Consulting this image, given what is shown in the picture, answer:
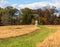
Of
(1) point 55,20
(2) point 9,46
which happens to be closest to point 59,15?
(1) point 55,20

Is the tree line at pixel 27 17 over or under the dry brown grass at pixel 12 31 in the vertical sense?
under

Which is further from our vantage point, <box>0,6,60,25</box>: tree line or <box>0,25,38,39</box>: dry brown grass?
<box>0,6,60,25</box>: tree line

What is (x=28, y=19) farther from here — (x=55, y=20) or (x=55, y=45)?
(x=55, y=45)

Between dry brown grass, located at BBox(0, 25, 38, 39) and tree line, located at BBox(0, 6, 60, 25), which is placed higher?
dry brown grass, located at BBox(0, 25, 38, 39)

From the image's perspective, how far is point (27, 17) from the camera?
203ft

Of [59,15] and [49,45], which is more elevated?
[49,45]

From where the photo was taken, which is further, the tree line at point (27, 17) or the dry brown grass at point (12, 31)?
the tree line at point (27, 17)

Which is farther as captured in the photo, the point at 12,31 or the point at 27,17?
the point at 27,17

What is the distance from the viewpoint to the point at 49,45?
10.9 m

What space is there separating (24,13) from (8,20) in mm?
5063

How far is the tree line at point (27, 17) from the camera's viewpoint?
202 feet

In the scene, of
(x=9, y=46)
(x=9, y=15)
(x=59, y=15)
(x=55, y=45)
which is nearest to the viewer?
(x=55, y=45)

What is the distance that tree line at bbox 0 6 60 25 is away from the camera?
61603 millimetres

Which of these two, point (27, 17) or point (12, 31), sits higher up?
point (12, 31)
